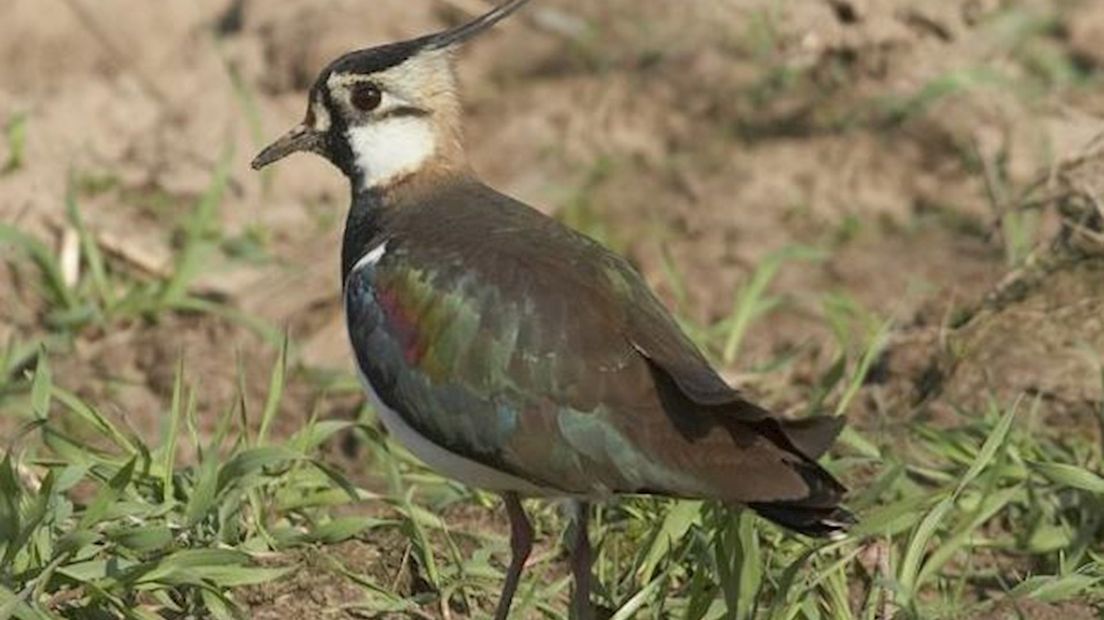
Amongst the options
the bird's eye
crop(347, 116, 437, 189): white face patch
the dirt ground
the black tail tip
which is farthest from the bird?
the dirt ground

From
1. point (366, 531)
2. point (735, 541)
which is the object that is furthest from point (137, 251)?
point (735, 541)

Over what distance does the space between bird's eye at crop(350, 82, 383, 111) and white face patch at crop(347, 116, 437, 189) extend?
1.8 inches

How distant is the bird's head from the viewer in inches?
241

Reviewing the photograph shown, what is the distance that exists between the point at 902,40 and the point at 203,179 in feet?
8.56

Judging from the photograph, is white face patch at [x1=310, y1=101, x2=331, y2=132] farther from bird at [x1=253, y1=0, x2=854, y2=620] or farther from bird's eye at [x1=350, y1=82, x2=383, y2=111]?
bird at [x1=253, y1=0, x2=854, y2=620]

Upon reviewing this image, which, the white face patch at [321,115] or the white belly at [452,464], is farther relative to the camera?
the white face patch at [321,115]

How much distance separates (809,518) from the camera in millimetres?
4852

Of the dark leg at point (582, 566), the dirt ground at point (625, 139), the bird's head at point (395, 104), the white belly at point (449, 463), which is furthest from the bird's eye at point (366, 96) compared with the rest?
the dirt ground at point (625, 139)

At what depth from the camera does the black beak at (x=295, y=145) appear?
246 inches

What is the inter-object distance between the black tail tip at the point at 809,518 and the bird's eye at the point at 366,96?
1.76m

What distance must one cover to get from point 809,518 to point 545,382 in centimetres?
67

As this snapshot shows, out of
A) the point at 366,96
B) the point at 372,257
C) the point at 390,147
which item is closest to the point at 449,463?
the point at 372,257

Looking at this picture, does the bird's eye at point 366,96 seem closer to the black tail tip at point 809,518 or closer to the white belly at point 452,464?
the white belly at point 452,464

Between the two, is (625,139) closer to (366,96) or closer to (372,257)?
(366,96)
